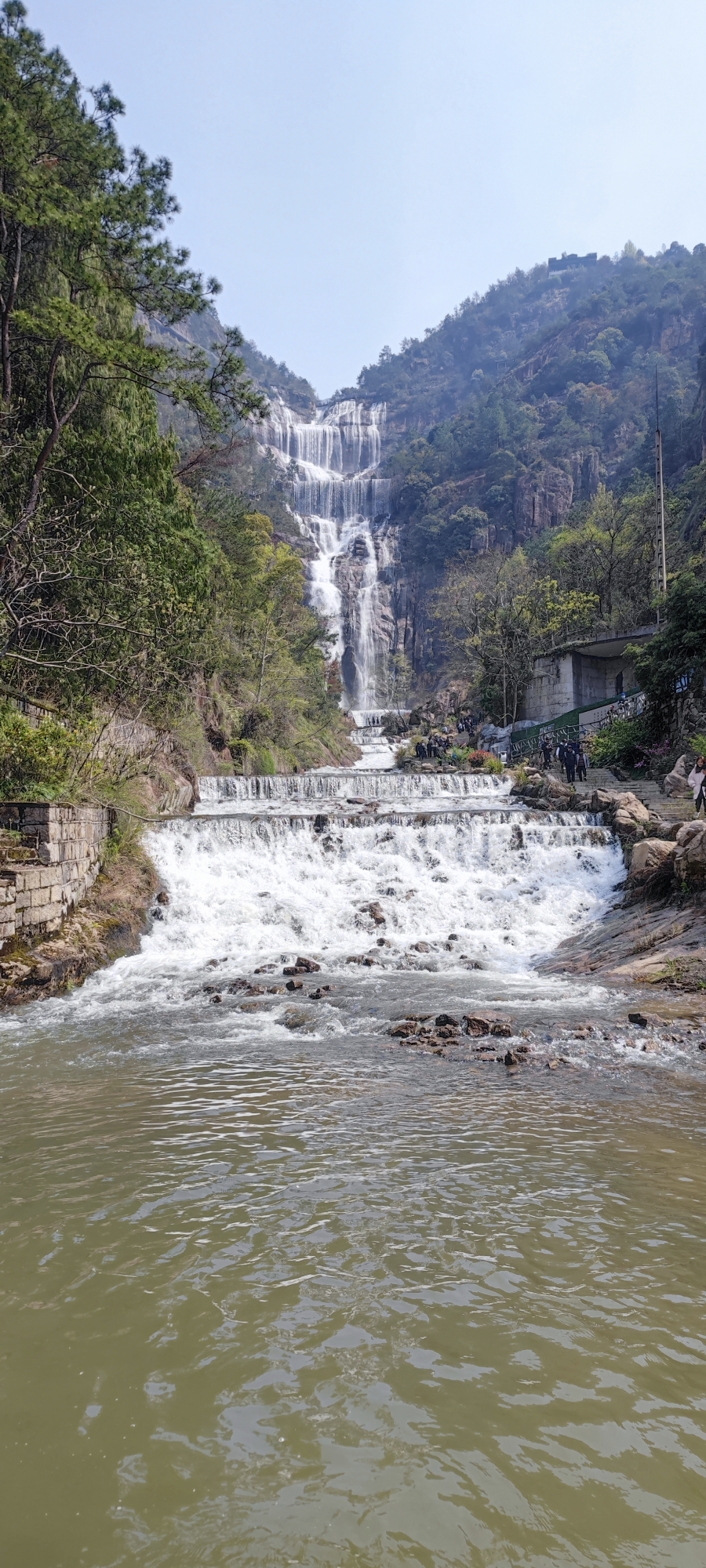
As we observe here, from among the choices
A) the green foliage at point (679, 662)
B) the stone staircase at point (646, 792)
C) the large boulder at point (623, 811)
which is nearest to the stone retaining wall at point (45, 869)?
the large boulder at point (623, 811)

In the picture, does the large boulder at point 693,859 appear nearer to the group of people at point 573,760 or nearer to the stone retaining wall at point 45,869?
the stone retaining wall at point 45,869

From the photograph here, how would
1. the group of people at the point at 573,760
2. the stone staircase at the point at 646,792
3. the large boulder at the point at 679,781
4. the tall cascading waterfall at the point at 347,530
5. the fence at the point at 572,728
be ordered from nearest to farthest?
the stone staircase at the point at 646,792, the large boulder at the point at 679,781, the group of people at the point at 573,760, the fence at the point at 572,728, the tall cascading waterfall at the point at 347,530

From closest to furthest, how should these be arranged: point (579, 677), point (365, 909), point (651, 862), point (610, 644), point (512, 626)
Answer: point (651, 862)
point (365, 909)
point (610, 644)
point (579, 677)
point (512, 626)

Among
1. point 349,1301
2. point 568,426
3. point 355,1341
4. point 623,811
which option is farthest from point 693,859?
point 568,426

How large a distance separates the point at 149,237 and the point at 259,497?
46388mm

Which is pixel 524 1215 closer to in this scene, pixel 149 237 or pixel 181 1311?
pixel 181 1311

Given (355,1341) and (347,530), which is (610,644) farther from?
(347,530)

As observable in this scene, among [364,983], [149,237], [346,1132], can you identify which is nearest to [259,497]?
[149,237]

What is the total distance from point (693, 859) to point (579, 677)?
2303 centimetres

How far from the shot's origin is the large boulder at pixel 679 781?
53.8 ft

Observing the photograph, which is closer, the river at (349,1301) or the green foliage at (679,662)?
the river at (349,1301)

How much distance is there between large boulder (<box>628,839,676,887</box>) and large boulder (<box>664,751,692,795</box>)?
5.41m

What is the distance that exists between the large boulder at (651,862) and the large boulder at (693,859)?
0.86 feet

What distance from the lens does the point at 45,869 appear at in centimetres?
880
